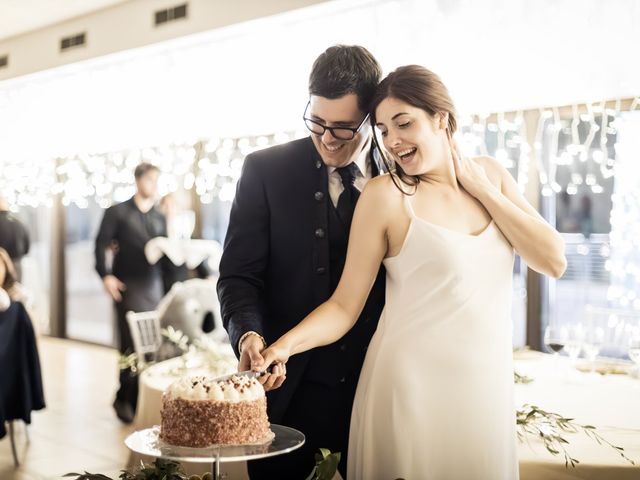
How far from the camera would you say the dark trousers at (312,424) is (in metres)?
1.98

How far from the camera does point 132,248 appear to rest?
5891 mm

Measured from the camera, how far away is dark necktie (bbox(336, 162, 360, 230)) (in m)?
2.00

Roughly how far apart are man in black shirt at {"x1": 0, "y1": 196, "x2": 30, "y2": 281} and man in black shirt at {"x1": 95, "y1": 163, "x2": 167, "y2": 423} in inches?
45.8

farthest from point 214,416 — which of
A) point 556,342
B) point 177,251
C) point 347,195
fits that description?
point 177,251

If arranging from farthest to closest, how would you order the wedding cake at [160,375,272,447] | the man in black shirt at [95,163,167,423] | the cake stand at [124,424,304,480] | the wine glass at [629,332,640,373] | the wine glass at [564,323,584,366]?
1. the man in black shirt at [95,163,167,423]
2. the wine glass at [564,323,584,366]
3. the wine glass at [629,332,640,373]
4. the wedding cake at [160,375,272,447]
5. the cake stand at [124,424,304,480]

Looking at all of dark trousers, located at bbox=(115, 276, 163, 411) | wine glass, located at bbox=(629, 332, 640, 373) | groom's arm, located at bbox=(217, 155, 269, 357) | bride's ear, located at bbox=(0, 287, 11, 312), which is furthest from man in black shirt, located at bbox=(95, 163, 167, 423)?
groom's arm, located at bbox=(217, 155, 269, 357)

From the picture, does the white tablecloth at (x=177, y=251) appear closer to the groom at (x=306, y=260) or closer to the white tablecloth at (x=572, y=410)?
the white tablecloth at (x=572, y=410)

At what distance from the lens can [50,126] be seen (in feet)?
30.7

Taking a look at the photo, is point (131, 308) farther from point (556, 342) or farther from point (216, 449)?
point (216, 449)

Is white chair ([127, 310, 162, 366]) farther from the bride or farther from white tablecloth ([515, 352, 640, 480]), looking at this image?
the bride

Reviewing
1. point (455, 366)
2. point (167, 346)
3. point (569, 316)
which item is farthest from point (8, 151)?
point (455, 366)

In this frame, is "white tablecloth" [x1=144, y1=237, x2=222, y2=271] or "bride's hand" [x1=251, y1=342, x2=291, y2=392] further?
"white tablecloth" [x1=144, y1=237, x2=222, y2=271]

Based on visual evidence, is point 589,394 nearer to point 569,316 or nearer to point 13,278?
point 569,316

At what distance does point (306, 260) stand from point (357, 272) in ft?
0.60
